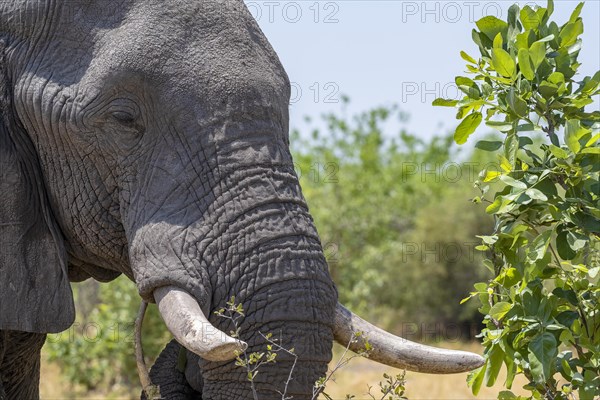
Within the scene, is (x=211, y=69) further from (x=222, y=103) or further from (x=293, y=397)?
(x=293, y=397)

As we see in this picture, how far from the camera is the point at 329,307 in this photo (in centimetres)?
→ 371

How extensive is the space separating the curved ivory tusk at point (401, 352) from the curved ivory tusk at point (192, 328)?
1.66 feet

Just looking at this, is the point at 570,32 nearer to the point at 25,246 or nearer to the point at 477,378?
the point at 477,378

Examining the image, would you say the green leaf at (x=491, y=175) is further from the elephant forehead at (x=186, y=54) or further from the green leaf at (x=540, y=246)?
the elephant forehead at (x=186, y=54)

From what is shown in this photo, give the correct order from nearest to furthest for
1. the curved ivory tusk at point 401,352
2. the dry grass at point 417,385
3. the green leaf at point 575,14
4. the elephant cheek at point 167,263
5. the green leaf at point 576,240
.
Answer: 1. the elephant cheek at point 167,263
2. the curved ivory tusk at point 401,352
3. the green leaf at point 576,240
4. the green leaf at point 575,14
5. the dry grass at point 417,385

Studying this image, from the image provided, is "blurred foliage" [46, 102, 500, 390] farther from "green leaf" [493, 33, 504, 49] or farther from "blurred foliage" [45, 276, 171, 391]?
Answer: "green leaf" [493, 33, 504, 49]

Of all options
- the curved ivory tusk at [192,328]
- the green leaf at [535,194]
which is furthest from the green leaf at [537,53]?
the curved ivory tusk at [192,328]

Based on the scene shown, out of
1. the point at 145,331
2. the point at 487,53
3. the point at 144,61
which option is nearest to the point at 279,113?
the point at 144,61

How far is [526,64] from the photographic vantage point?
3.98 m

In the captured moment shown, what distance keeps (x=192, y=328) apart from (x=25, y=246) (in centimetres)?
99

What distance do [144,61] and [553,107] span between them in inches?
59.3


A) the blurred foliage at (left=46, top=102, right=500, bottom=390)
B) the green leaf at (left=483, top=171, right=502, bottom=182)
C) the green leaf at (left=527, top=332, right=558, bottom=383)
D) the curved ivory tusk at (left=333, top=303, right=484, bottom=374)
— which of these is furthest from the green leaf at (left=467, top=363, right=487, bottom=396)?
the blurred foliage at (left=46, top=102, right=500, bottom=390)

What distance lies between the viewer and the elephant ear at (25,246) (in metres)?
4.03

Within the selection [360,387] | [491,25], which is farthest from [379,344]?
[360,387]
